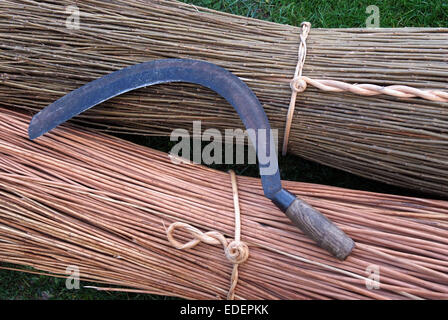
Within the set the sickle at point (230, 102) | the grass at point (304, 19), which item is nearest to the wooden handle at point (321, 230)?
the sickle at point (230, 102)

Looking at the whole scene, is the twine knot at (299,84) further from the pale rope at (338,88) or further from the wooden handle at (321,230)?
the wooden handle at (321,230)

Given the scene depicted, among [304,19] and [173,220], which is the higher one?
[304,19]

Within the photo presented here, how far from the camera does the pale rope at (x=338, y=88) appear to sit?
1344 mm

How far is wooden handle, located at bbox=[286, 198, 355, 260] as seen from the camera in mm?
1316

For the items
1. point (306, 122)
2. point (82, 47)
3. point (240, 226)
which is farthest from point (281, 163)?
point (82, 47)

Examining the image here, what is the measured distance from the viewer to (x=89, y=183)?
1.48 meters

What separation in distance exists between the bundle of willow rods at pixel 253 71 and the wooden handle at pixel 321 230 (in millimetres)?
268

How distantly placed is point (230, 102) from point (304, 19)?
0.66 m

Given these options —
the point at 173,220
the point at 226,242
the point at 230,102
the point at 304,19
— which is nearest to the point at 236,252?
the point at 226,242

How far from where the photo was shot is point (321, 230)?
1318mm

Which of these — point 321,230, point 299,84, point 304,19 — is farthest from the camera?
point 304,19

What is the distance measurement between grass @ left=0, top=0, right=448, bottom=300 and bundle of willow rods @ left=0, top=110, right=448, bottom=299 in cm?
22

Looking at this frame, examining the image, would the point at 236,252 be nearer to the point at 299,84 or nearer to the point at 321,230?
the point at 321,230

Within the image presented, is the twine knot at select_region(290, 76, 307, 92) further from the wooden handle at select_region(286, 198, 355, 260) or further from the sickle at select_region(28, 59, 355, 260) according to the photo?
the wooden handle at select_region(286, 198, 355, 260)
